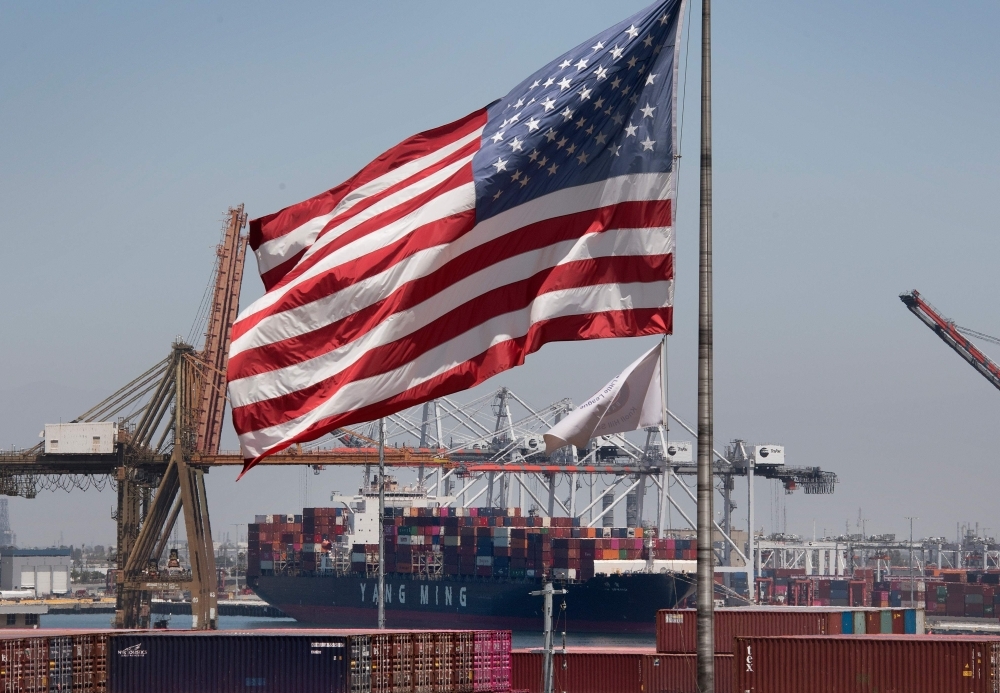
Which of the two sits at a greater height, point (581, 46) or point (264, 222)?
point (581, 46)

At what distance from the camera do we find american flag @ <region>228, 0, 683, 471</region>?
14.7 m

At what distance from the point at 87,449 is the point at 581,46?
235 feet

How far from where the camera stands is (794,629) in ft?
143

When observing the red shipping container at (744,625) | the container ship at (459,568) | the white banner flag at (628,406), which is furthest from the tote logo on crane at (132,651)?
the container ship at (459,568)

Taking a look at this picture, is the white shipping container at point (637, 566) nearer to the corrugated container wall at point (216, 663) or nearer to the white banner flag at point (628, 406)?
the corrugated container wall at point (216, 663)

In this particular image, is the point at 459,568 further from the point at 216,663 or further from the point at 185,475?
the point at 216,663

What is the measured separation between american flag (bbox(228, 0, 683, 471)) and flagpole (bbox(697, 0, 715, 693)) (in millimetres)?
383

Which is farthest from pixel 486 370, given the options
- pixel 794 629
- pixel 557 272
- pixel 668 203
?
pixel 794 629

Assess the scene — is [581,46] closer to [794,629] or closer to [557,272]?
[557,272]

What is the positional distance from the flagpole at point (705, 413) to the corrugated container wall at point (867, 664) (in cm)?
1947

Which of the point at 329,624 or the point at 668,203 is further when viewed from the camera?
the point at 329,624

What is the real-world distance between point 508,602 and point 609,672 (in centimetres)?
5867

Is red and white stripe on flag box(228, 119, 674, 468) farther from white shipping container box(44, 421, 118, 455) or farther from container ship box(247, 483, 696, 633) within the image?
container ship box(247, 483, 696, 633)

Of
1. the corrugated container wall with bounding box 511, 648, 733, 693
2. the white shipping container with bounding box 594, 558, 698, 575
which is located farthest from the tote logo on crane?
the white shipping container with bounding box 594, 558, 698, 575
